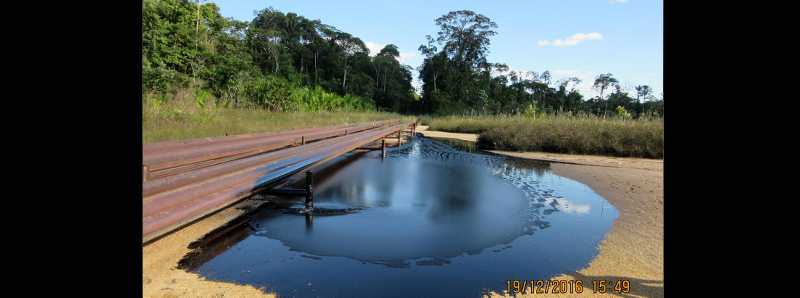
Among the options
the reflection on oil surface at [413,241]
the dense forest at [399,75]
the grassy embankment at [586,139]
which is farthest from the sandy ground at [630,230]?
the dense forest at [399,75]

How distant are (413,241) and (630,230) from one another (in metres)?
2.38

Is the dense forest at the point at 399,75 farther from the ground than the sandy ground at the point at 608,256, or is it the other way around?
the dense forest at the point at 399,75

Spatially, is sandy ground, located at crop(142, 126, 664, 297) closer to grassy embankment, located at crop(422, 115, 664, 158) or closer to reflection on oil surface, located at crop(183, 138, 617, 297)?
reflection on oil surface, located at crop(183, 138, 617, 297)

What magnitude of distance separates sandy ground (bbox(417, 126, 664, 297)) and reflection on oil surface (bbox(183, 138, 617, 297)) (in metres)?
0.18

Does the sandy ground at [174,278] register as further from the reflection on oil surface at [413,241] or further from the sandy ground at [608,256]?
the reflection on oil surface at [413,241]

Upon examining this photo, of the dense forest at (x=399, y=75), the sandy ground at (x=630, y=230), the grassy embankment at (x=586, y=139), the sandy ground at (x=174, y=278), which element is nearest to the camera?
the sandy ground at (x=174, y=278)

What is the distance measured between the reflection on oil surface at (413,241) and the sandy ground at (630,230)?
0.58ft

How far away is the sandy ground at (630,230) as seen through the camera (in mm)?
3125

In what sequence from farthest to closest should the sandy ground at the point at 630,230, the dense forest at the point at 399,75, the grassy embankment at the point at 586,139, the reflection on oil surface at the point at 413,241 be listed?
the dense forest at the point at 399,75 < the grassy embankment at the point at 586,139 < the sandy ground at the point at 630,230 < the reflection on oil surface at the point at 413,241

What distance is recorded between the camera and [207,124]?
333 inches

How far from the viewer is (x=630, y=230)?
15.1ft

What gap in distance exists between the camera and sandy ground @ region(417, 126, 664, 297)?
312cm

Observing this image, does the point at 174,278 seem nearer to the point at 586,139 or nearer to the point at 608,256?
the point at 608,256
